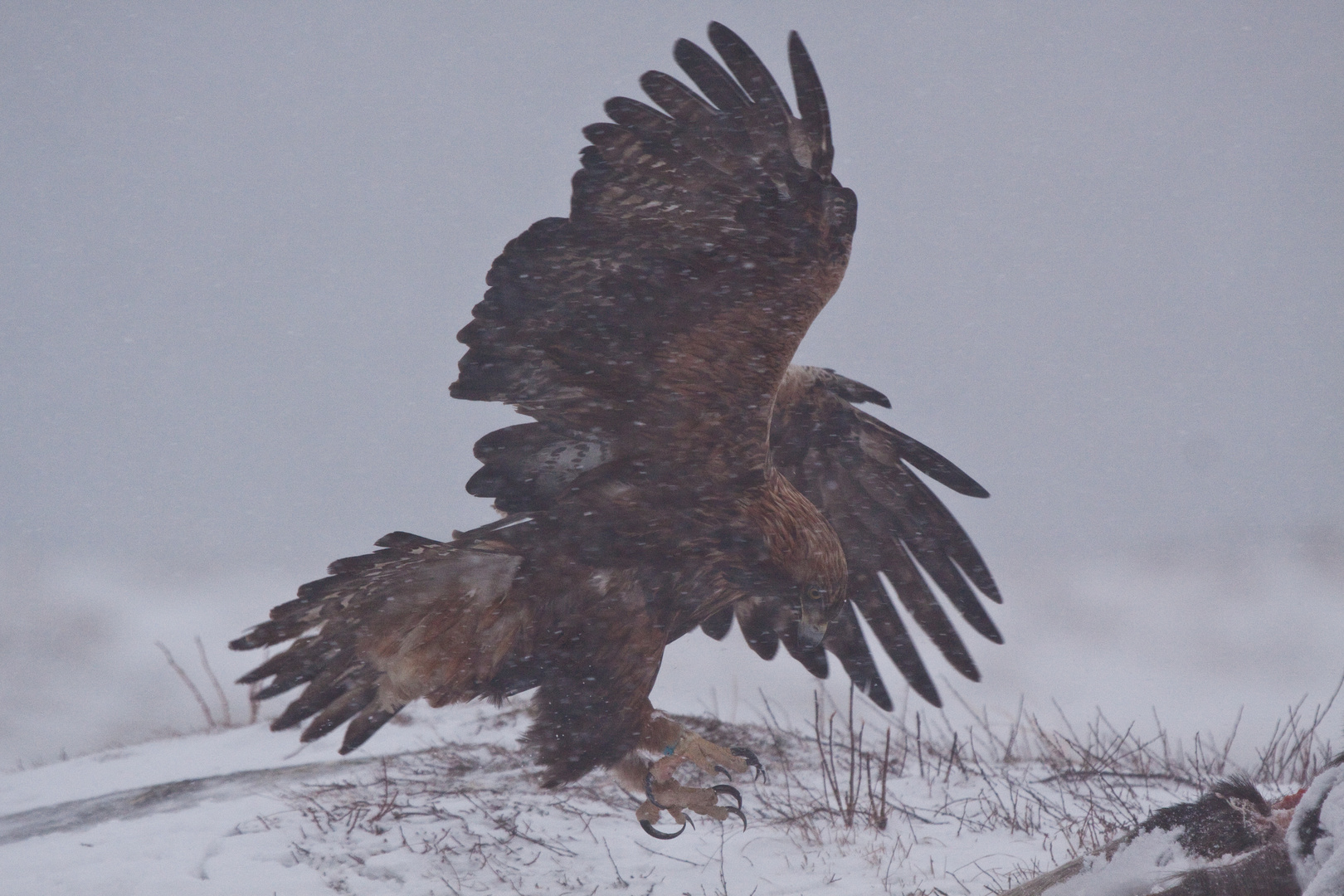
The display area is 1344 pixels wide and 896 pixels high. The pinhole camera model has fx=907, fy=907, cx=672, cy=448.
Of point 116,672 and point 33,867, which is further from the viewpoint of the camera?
point 116,672

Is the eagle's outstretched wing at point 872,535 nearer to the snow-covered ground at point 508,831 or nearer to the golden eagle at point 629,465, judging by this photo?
the snow-covered ground at point 508,831

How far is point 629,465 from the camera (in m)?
3.48

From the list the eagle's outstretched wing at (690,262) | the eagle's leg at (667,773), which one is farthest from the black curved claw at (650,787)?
the eagle's outstretched wing at (690,262)

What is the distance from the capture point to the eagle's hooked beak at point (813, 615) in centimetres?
339

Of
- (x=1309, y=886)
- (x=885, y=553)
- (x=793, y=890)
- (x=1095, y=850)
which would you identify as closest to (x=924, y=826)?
(x=793, y=890)

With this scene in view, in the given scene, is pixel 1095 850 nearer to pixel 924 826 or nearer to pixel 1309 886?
pixel 1309 886

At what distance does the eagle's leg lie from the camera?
12.1 feet

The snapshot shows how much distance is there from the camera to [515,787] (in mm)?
4727

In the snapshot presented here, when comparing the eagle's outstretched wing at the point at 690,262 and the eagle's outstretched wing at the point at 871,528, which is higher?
the eagle's outstretched wing at the point at 690,262

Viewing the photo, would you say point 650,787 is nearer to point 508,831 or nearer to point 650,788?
point 650,788

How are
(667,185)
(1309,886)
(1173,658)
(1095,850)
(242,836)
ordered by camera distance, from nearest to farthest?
(1309,886), (1095,850), (667,185), (242,836), (1173,658)

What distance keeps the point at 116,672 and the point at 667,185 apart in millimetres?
15281

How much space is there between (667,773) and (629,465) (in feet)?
4.21

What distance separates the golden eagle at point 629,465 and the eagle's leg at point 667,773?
0.4 inches
